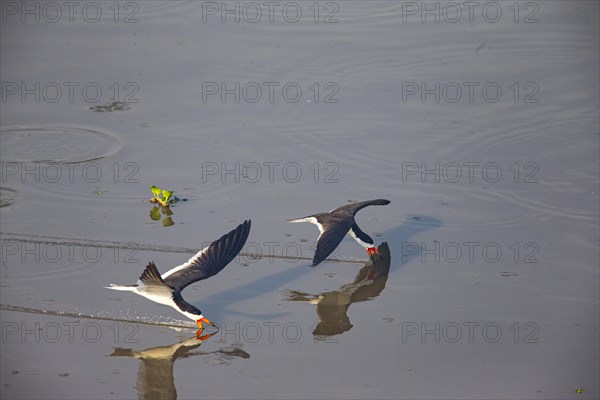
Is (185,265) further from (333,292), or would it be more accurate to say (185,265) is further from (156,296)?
(333,292)

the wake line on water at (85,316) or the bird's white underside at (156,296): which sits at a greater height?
the bird's white underside at (156,296)

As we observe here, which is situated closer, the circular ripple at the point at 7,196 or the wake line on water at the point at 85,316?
the wake line on water at the point at 85,316

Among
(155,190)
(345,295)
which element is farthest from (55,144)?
(345,295)

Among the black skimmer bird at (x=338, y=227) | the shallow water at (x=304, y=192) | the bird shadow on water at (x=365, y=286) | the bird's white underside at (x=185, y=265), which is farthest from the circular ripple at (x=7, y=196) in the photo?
the bird shadow on water at (x=365, y=286)

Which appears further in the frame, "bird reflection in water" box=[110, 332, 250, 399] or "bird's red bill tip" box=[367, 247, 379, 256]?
"bird's red bill tip" box=[367, 247, 379, 256]

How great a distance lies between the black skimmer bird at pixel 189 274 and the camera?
876 cm

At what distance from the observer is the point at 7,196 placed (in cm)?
1122

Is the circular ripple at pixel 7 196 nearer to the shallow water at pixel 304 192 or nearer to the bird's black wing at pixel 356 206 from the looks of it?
the shallow water at pixel 304 192

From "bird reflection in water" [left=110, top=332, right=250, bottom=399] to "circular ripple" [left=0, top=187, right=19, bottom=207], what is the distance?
125 inches

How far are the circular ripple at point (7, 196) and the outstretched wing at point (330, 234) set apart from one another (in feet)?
11.5

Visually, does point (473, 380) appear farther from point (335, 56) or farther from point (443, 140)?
point (335, 56)

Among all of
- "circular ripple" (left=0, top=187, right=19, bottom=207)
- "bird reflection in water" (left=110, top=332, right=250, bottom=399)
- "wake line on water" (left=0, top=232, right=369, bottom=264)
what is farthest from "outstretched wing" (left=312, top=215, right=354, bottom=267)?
"circular ripple" (left=0, top=187, right=19, bottom=207)

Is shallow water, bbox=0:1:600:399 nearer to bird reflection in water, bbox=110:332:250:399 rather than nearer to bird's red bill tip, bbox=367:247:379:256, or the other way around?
bird reflection in water, bbox=110:332:250:399

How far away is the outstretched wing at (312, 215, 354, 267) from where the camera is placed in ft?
31.5
